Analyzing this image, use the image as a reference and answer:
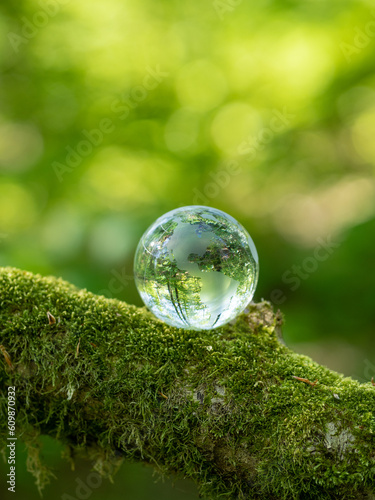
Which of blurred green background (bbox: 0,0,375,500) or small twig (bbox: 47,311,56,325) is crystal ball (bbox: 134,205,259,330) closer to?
small twig (bbox: 47,311,56,325)

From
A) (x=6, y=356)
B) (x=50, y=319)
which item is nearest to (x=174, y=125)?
(x=50, y=319)

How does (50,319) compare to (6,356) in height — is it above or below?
above

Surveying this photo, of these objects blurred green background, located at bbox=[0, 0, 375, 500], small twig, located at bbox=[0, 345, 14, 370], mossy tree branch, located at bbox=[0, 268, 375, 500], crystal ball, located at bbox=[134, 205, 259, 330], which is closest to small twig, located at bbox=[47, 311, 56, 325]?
mossy tree branch, located at bbox=[0, 268, 375, 500]

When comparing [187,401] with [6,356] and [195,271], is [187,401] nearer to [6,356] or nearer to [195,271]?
[195,271]

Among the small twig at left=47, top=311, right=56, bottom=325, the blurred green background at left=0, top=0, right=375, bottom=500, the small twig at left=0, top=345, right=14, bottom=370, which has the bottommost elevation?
the small twig at left=0, top=345, right=14, bottom=370

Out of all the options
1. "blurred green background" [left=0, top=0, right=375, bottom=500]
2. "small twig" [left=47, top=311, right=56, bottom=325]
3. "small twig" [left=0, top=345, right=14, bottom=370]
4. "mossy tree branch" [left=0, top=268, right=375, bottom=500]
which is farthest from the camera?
"blurred green background" [left=0, top=0, right=375, bottom=500]

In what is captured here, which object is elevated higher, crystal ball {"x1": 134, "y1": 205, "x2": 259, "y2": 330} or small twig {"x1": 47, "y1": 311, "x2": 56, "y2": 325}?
crystal ball {"x1": 134, "y1": 205, "x2": 259, "y2": 330}

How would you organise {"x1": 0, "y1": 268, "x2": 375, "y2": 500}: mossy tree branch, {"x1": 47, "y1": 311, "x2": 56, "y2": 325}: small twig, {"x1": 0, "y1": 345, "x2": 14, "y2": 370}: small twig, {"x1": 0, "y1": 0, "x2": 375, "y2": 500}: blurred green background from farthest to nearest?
{"x1": 0, "y1": 0, "x2": 375, "y2": 500}: blurred green background < {"x1": 47, "y1": 311, "x2": 56, "y2": 325}: small twig < {"x1": 0, "y1": 345, "x2": 14, "y2": 370}: small twig < {"x1": 0, "y1": 268, "x2": 375, "y2": 500}: mossy tree branch
